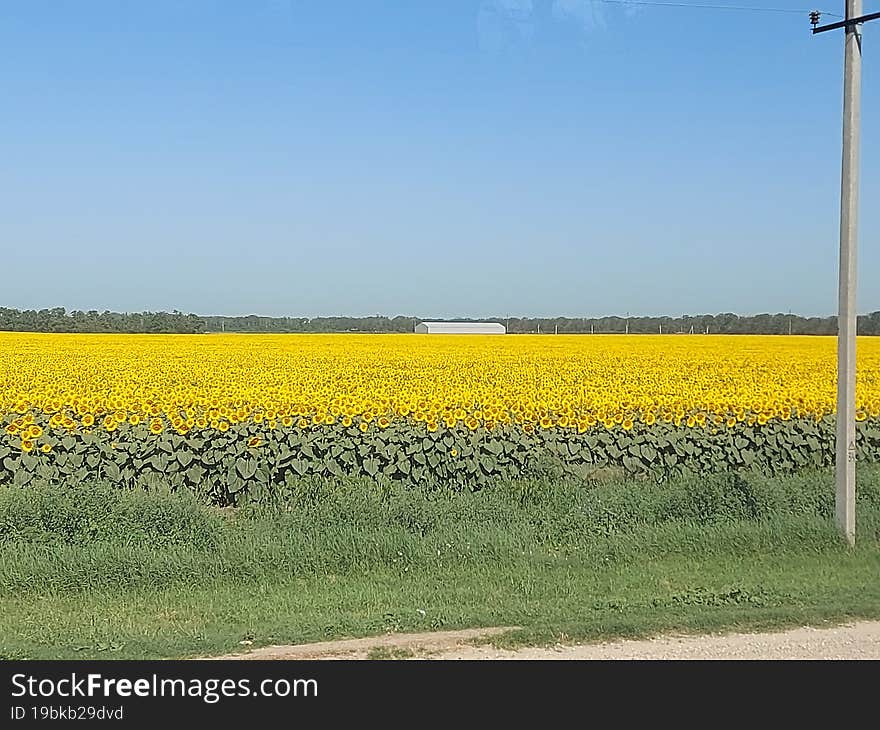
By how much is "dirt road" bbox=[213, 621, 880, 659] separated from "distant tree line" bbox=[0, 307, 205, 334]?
5550 cm

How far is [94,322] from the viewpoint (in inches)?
2372

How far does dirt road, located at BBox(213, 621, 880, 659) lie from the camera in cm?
571

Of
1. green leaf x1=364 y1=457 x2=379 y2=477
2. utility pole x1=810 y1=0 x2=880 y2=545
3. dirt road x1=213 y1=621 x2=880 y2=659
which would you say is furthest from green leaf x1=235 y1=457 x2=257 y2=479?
utility pole x1=810 y1=0 x2=880 y2=545

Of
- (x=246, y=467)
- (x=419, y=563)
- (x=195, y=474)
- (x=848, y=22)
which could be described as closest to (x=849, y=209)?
(x=848, y=22)

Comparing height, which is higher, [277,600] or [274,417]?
[274,417]

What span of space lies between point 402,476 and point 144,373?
14.0 meters

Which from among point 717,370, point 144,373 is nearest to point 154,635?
point 144,373

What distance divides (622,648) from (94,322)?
58861 mm

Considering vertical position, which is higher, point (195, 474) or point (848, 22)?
point (848, 22)

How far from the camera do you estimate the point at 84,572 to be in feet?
25.0

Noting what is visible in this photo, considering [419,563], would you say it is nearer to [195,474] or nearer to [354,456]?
[354,456]

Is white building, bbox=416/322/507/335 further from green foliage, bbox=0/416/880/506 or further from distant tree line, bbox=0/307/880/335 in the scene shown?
green foliage, bbox=0/416/880/506
